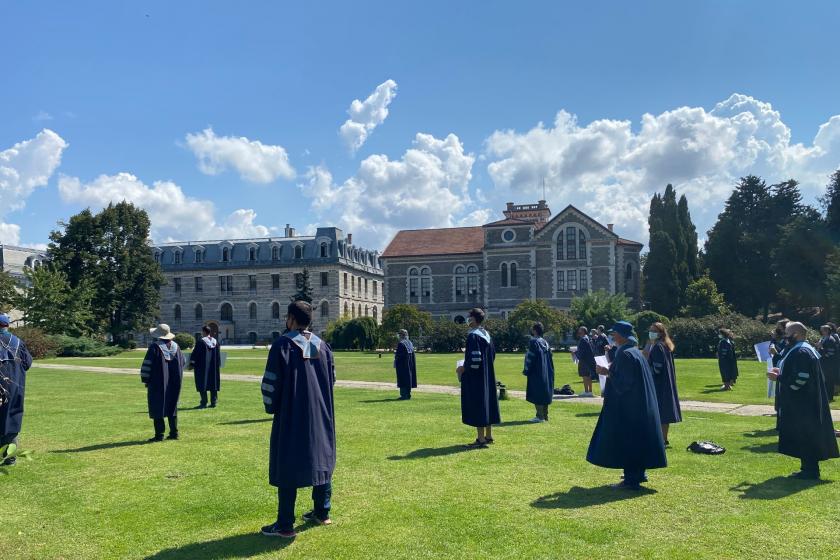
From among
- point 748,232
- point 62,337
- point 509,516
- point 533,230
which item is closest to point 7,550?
point 509,516

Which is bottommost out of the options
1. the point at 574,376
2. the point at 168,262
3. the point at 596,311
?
the point at 574,376

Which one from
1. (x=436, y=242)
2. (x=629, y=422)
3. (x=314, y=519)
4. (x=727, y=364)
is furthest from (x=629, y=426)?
(x=436, y=242)

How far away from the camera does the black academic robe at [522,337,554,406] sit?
12.9 metres

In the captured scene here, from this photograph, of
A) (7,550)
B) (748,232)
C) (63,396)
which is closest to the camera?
(7,550)

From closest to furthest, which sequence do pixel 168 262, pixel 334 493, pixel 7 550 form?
1. pixel 7 550
2. pixel 334 493
3. pixel 168 262

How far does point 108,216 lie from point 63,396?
40.3m

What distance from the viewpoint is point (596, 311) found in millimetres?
45875

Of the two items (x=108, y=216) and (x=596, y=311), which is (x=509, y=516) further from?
(x=108, y=216)

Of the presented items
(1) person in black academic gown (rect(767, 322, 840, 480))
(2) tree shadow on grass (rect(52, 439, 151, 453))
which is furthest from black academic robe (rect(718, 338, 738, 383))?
(2) tree shadow on grass (rect(52, 439, 151, 453))

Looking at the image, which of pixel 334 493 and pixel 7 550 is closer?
pixel 7 550

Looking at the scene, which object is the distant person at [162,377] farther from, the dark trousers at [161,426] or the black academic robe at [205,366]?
the black academic robe at [205,366]

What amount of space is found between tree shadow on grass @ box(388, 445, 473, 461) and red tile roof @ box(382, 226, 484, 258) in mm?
54767

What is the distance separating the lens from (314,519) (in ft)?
21.6

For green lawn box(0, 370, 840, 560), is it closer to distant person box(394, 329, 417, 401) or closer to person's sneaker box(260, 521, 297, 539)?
person's sneaker box(260, 521, 297, 539)
